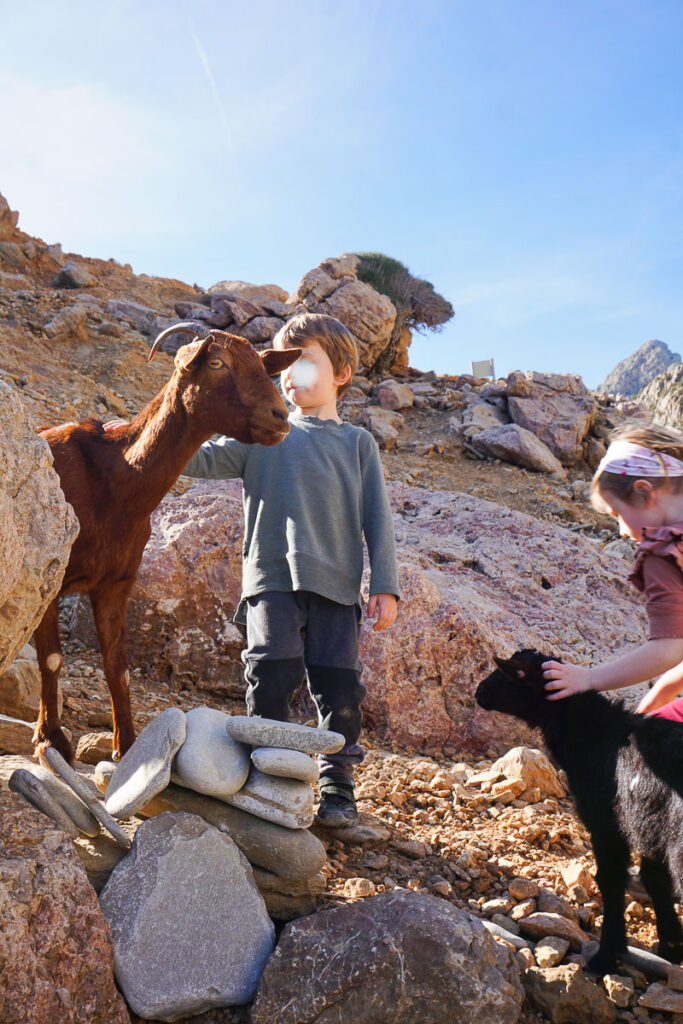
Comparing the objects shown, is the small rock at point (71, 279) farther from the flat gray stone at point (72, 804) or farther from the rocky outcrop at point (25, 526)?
the flat gray stone at point (72, 804)

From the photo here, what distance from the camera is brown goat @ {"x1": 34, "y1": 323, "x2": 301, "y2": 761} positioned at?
343cm

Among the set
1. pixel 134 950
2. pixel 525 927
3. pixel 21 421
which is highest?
pixel 21 421

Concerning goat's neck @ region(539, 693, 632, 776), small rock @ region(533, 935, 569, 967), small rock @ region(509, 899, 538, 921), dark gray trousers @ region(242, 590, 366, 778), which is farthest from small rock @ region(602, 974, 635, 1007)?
dark gray trousers @ region(242, 590, 366, 778)

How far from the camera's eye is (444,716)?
16.0ft

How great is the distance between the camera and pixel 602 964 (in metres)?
2.65

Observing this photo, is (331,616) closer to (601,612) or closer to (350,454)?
(350,454)

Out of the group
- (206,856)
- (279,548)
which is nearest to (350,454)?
(279,548)

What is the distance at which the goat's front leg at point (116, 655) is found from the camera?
141 inches

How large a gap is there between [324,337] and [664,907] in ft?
9.79

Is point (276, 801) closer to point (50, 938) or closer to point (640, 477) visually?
point (50, 938)

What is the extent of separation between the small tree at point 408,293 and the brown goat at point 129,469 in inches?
822

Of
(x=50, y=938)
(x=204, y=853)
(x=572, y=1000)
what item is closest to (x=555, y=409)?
(x=572, y=1000)

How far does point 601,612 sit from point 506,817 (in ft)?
8.26

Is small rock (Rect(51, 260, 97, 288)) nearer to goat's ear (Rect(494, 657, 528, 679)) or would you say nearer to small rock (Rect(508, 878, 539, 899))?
goat's ear (Rect(494, 657, 528, 679))
